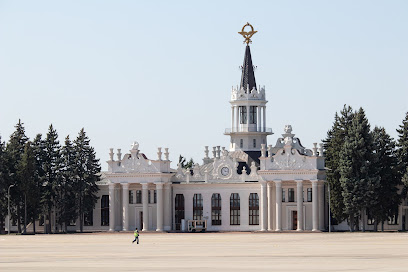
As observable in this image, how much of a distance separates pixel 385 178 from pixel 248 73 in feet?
89.8

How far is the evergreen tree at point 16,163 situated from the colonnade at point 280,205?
94.5 ft

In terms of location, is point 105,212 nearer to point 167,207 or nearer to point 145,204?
point 145,204

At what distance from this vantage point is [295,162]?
5241 inches

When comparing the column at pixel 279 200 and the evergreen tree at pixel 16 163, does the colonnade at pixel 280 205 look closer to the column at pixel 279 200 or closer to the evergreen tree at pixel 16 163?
the column at pixel 279 200

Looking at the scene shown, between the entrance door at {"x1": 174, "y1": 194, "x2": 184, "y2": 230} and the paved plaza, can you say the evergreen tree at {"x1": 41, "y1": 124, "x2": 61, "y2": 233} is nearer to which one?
the entrance door at {"x1": 174, "y1": 194, "x2": 184, "y2": 230}

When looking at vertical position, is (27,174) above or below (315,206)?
above

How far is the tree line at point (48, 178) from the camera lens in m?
136

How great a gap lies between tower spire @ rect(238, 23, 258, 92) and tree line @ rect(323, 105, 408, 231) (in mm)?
18938

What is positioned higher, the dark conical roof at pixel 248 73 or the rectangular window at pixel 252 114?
the dark conical roof at pixel 248 73

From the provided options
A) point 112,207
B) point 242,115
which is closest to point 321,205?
point 242,115

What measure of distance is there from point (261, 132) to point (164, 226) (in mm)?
17508

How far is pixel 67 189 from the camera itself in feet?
457

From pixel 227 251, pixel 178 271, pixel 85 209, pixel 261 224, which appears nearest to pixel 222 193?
pixel 261 224

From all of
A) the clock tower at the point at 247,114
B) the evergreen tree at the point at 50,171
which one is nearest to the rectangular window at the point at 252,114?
the clock tower at the point at 247,114
